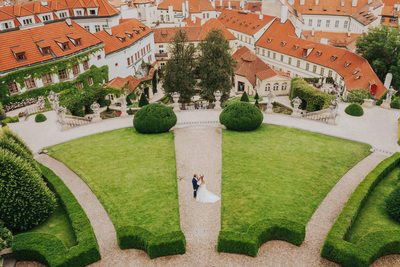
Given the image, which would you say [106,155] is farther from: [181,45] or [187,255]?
[181,45]

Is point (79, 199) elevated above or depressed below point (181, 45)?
below

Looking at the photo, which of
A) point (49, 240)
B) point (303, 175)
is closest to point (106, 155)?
point (49, 240)

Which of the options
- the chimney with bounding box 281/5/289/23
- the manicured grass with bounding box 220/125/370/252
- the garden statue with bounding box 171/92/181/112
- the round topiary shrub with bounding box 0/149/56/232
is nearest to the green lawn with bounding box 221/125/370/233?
the manicured grass with bounding box 220/125/370/252

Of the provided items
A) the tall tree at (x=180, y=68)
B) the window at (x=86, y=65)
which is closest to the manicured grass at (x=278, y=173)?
the tall tree at (x=180, y=68)

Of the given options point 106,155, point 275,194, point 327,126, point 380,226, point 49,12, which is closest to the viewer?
point 380,226

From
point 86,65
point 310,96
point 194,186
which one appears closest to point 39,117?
point 86,65

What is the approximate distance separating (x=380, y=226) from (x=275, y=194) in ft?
18.2

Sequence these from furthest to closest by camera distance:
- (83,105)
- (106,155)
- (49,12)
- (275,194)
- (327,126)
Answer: (49,12) → (83,105) → (327,126) → (106,155) → (275,194)

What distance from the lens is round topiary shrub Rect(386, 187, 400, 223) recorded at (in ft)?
56.3

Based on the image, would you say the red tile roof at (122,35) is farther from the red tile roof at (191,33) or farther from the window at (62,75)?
the red tile roof at (191,33)

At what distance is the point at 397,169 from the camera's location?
2253 cm

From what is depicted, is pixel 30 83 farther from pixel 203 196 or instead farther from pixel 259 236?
pixel 259 236

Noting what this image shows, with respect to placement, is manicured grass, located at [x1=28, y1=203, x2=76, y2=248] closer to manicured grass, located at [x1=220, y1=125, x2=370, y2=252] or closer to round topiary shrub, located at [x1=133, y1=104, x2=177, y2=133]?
manicured grass, located at [x1=220, y1=125, x2=370, y2=252]

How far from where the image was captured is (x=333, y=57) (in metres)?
52.1
